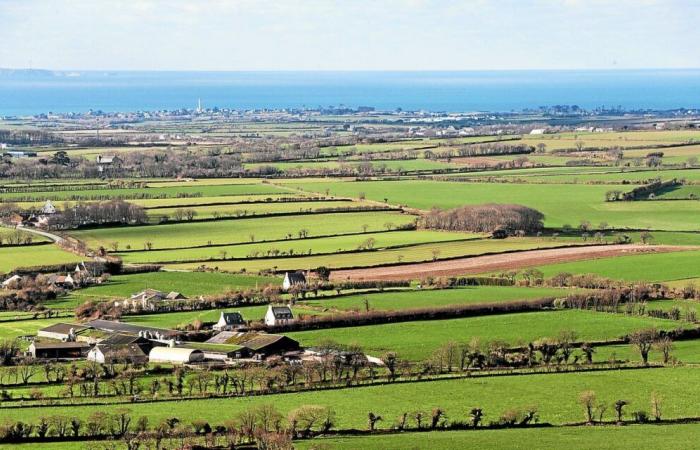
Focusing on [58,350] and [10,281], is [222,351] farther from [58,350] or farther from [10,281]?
[10,281]

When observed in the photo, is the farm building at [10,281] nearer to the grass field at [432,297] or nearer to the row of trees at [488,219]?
the grass field at [432,297]

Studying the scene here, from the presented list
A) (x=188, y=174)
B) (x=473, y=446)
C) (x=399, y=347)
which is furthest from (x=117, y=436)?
(x=188, y=174)

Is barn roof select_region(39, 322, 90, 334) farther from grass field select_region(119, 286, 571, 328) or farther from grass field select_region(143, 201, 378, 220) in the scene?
grass field select_region(143, 201, 378, 220)

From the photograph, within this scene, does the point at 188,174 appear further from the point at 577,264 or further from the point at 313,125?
the point at 313,125

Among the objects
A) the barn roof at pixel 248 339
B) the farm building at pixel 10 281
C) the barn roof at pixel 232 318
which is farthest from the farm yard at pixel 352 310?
the farm building at pixel 10 281

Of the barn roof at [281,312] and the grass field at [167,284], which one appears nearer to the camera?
the barn roof at [281,312]

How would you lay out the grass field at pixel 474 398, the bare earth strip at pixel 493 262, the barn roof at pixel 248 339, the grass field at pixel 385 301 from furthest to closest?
the bare earth strip at pixel 493 262
the grass field at pixel 385 301
the barn roof at pixel 248 339
the grass field at pixel 474 398

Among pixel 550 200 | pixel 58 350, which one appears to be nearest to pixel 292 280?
pixel 58 350
